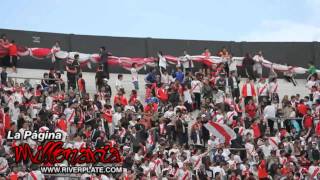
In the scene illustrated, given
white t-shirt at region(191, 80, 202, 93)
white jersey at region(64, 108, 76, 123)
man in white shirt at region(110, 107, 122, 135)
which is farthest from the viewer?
white t-shirt at region(191, 80, 202, 93)

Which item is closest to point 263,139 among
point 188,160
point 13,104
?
point 188,160

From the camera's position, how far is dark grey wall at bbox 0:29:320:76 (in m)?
44.6

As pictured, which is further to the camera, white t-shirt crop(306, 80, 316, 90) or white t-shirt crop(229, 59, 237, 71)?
white t-shirt crop(229, 59, 237, 71)

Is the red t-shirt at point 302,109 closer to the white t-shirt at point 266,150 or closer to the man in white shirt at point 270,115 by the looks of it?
the man in white shirt at point 270,115

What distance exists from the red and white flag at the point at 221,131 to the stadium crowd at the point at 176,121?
217mm

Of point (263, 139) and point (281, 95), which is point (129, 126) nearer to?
point (263, 139)

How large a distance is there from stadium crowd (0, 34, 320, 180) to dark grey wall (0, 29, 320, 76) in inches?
124

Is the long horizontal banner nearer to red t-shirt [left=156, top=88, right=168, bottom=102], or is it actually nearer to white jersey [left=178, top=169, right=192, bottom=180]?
red t-shirt [left=156, top=88, right=168, bottom=102]

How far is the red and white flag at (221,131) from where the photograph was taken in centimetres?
3384

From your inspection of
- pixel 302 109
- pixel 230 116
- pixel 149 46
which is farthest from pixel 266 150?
pixel 149 46

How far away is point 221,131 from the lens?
3416 cm

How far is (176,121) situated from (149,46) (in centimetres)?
1201

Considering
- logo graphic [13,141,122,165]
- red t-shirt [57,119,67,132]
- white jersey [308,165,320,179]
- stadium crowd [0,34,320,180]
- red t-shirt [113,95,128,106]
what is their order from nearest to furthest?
logo graphic [13,141,122,165], stadium crowd [0,34,320,180], red t-shirt [57,119,67,132], white jersey [308,165,320,179], red t-shirt [113,95,128,106]

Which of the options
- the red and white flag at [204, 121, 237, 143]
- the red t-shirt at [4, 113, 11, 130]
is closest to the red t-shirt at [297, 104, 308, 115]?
the red and white flag at [204, 121, 237, 143]
